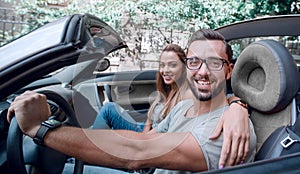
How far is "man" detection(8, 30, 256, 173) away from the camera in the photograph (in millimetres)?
1146

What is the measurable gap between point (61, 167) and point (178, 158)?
0.69 m

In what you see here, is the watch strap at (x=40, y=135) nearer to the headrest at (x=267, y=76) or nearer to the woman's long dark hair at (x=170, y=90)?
the headrest at (x=267, y=76)

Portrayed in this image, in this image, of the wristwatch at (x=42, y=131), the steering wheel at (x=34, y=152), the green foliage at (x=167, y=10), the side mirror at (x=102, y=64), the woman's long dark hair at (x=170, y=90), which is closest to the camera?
the wristwatch at (x=42, y=131)

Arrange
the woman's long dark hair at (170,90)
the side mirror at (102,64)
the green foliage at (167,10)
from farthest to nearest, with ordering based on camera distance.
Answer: the green foliage at (167,10)
the woman's long dark hair at (170,90)
the side mirror at (102,64)

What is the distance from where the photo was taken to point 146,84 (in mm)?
3457

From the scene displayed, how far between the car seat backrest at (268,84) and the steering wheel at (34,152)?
0.93 m

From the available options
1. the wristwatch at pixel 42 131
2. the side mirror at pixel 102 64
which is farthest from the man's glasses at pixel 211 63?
the wristwatch at pixel 42 131

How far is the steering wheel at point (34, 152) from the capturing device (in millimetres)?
1296

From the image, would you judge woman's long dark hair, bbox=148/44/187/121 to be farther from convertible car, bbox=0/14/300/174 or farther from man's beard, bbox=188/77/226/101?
man's beard, bbox=188/77/226/101

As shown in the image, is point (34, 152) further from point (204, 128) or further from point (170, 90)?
point (170, 90)

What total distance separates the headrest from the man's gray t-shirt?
168mm

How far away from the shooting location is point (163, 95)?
2748 mm

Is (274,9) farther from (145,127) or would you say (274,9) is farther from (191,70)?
(191,70)

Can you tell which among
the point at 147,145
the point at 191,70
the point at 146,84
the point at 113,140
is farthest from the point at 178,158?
the point at 146,84
